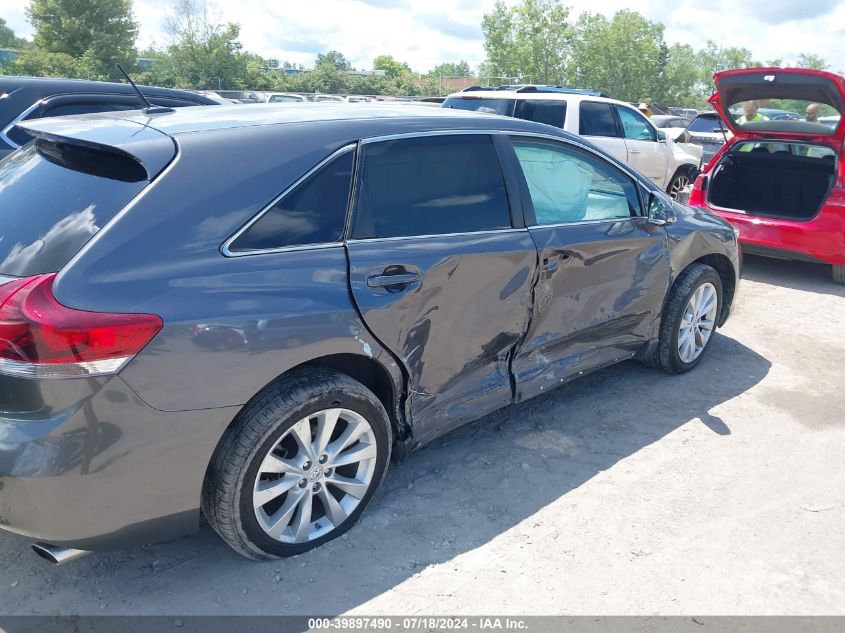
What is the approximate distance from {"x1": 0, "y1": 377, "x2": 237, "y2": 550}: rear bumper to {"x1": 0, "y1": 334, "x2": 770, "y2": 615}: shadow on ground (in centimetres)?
40

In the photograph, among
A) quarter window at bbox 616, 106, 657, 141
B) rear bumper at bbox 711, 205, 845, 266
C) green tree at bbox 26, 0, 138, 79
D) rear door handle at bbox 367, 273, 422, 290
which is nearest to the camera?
rear door handle at bbox 367, 273, 422, 290

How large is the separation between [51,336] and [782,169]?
7679 mm

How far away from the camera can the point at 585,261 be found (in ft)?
12.7

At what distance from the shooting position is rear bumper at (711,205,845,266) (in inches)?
271

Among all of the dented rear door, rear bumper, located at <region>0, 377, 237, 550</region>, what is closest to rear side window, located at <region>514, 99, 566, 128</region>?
the dented rear door

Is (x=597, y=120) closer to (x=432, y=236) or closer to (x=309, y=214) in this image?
(x=432, y=236)

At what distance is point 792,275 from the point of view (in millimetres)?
7703

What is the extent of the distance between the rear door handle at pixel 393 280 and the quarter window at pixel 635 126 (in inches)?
328

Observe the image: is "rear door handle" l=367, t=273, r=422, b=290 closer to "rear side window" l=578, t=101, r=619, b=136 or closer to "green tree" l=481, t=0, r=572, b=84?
"rear side window" l=578, t=101, r=619, b=136

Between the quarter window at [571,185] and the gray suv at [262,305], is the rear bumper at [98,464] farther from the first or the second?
the quarter window at [571,185]

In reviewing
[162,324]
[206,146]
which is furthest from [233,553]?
[206,146]

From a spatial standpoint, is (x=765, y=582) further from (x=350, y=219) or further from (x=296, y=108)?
(x=296, y=108)

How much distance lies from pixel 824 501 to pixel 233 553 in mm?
2778

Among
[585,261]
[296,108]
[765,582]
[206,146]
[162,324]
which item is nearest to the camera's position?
[162,324]
